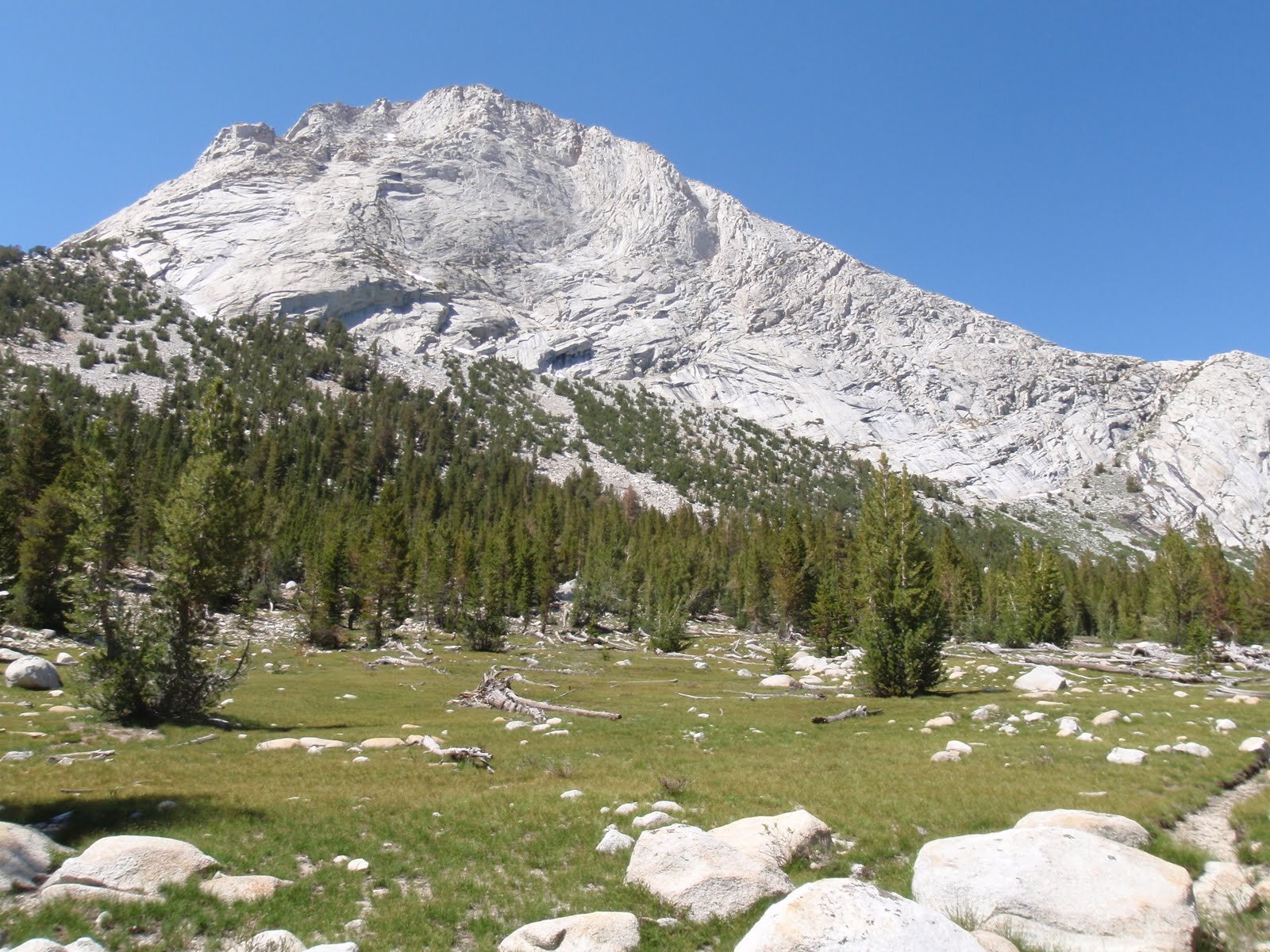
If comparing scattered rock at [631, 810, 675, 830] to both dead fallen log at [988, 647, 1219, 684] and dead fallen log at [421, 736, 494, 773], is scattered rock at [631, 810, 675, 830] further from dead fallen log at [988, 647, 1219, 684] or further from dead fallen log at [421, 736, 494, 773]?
dead fallen log at [988, 647, 1219, 684]

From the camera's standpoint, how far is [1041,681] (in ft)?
106

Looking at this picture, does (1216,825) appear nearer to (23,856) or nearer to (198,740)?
(23,856)

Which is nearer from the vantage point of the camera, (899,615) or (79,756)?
(79,756)

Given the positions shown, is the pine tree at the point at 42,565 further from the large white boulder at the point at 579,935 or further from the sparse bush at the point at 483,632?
the large white boulder at the point at 579,935

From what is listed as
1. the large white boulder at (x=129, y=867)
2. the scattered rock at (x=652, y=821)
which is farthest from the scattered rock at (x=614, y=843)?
the large white boulder at (x=129, y=867)

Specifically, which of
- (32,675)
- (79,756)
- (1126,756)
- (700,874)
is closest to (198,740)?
(79,756)

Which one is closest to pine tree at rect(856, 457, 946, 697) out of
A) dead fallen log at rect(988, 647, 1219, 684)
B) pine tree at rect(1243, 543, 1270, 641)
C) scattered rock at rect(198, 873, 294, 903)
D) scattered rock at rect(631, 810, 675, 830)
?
dead fallen log at rect(988, 647, 1219, 684)

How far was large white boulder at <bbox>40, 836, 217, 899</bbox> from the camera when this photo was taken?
8.37 metres

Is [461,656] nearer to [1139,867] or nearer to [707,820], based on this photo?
[707,820]

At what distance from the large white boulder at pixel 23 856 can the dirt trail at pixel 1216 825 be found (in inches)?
644

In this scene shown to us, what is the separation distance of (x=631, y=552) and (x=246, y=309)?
155m

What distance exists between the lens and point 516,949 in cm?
724

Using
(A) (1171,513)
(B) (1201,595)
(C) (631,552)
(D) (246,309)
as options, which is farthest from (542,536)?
(A) (1171,513)

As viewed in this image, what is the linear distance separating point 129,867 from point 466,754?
33.2 ft
